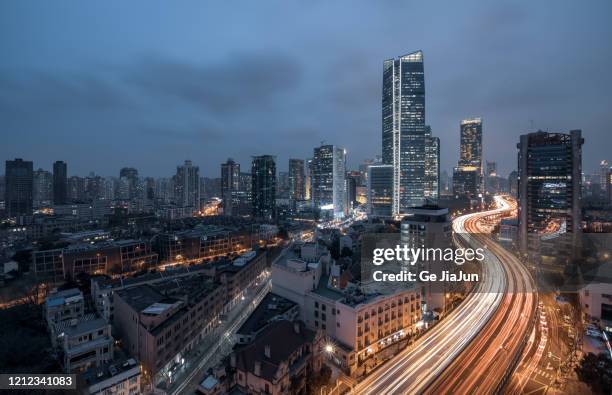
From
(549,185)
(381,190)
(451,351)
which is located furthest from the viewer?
(381,190)

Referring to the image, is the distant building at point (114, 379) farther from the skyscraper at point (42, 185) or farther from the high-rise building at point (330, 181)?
the skyscraper at point (42, 185)

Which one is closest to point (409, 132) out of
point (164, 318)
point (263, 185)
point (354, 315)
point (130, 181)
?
point (263, 185)

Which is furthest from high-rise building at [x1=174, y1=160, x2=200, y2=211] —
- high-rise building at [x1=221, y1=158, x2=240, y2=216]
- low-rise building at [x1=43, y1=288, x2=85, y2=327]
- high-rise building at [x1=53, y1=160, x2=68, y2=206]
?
low-rise building at [x1=43, y1=288, x2=85, y2=327]

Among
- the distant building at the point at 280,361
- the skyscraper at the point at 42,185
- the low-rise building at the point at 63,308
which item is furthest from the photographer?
the skyscraper at the point at 42,185

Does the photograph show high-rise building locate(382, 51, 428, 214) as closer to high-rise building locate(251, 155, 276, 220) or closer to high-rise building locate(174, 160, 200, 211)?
high-rise building locate(251, 155, 276, 220)

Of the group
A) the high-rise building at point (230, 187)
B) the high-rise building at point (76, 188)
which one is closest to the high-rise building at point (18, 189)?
the high-rise building at point (76, 188)

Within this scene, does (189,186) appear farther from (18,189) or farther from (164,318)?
(164,318)
